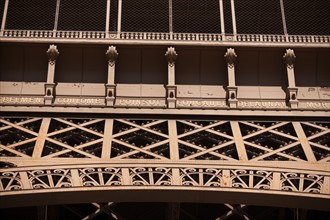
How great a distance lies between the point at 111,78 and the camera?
1004 inches

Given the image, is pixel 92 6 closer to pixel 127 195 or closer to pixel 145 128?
pixel 145 128

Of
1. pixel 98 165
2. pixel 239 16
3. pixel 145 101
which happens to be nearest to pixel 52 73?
pixel 145 101

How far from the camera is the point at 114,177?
22.0m

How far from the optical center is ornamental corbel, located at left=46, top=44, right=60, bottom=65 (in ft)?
84.3

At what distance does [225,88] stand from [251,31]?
308 cm

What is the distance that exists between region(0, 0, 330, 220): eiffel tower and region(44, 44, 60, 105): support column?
32 millimetres

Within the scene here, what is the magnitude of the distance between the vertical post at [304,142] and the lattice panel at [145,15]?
20.4 feet

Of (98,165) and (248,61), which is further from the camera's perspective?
(248,61)

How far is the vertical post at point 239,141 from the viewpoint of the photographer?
74.4 ft

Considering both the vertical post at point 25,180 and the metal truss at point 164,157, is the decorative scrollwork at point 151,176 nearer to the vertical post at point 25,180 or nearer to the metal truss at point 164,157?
the metal truss at point 164,157

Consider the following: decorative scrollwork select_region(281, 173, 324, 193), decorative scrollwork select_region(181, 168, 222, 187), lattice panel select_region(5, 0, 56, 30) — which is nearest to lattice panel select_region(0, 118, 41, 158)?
decorative scrollwork select_region(181, 168, 222, 187)

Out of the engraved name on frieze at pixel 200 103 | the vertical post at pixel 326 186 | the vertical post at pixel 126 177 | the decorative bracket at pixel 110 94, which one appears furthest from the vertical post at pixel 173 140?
the vertical post at pixel 326 186

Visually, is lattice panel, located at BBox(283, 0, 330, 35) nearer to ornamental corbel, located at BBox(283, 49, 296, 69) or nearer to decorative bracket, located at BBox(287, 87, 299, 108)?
ornamental corbel, located at BBox(283, 49, 296, 69)

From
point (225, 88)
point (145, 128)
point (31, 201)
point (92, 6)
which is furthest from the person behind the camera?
point (92, 6)
